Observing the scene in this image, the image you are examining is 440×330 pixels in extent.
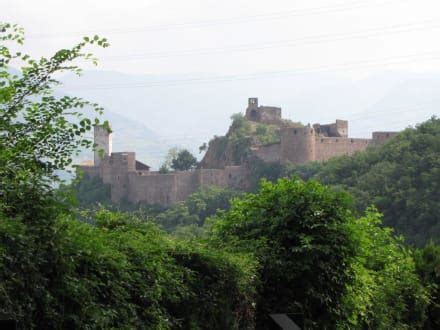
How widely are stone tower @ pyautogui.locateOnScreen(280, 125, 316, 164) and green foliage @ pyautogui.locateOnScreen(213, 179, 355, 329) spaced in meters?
76.7

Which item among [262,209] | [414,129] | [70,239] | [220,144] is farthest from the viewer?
[220,144]

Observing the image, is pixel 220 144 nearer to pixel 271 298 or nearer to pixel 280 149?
pixel 280 149

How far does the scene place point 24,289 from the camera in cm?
813

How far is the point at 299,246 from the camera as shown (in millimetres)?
14641

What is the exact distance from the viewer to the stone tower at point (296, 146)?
92250 millimetres

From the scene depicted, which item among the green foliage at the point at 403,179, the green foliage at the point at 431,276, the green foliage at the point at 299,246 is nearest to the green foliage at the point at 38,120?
the green foliage at the point at 299,246

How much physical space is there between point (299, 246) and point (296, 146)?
7816 centimetres

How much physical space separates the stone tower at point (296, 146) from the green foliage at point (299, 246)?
76683 millimetres

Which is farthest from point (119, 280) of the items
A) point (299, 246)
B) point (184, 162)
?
point (184, 162)

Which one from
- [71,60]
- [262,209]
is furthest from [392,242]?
[71,60]

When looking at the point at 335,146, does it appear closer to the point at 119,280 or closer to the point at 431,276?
the point at 431,276

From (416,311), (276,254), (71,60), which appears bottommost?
(416,311)

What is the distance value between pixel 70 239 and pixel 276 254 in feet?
19.8

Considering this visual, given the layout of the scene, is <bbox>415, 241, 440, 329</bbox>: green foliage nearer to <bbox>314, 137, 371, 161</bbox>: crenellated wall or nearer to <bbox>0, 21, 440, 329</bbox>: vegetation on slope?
<bbox>0, 21, 440, 329</bbox>: vegetation on slope
